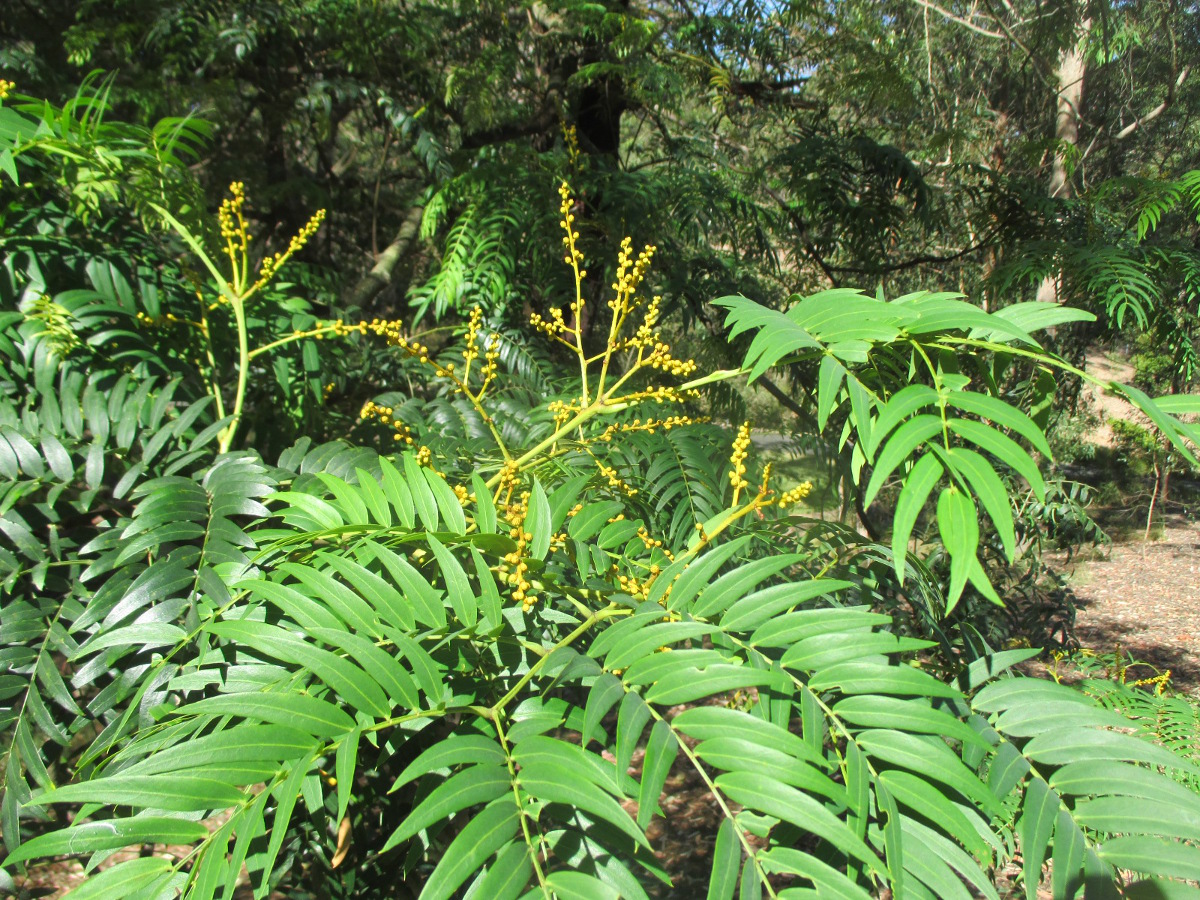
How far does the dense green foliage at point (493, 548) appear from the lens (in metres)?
0.51

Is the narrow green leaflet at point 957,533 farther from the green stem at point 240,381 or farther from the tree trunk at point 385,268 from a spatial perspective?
the tree trunk at point 385,268

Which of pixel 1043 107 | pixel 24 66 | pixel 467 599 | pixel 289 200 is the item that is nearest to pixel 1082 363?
pixel 1043 107

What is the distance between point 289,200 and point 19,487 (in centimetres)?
236

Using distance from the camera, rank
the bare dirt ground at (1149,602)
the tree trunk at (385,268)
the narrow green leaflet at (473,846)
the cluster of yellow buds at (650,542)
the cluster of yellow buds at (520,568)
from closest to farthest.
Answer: the narrow green leaflet at (473,846) → the cluster of yellow buds at (520,568) → the cluster of yellow buds at (650,542) → the tree trunk at (385,268) → the bare dirt ground at (1149,602)

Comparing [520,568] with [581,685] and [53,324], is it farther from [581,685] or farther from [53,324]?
[53,324]

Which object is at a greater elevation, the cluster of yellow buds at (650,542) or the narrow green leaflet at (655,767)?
the cluster of yellow buds at (650,542)

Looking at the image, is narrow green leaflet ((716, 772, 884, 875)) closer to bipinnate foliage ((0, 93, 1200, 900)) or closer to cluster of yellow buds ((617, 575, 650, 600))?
bipinnate foliage ((0, 93, 1200, 900))

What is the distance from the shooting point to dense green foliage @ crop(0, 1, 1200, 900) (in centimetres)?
51

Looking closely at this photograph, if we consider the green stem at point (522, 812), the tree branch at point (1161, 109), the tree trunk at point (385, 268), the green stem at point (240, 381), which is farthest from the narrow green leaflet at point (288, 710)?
the tree branch at point (1161, 109)

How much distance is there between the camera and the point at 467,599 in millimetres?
614

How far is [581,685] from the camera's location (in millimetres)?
706

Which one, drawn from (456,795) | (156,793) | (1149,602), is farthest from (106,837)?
(1149,602)

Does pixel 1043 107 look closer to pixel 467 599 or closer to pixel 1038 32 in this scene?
pixel 1038 32

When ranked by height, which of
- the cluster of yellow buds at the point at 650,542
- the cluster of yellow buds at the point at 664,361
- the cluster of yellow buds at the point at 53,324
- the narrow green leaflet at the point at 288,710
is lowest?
the narrow green leaflet at the point at 288,710
